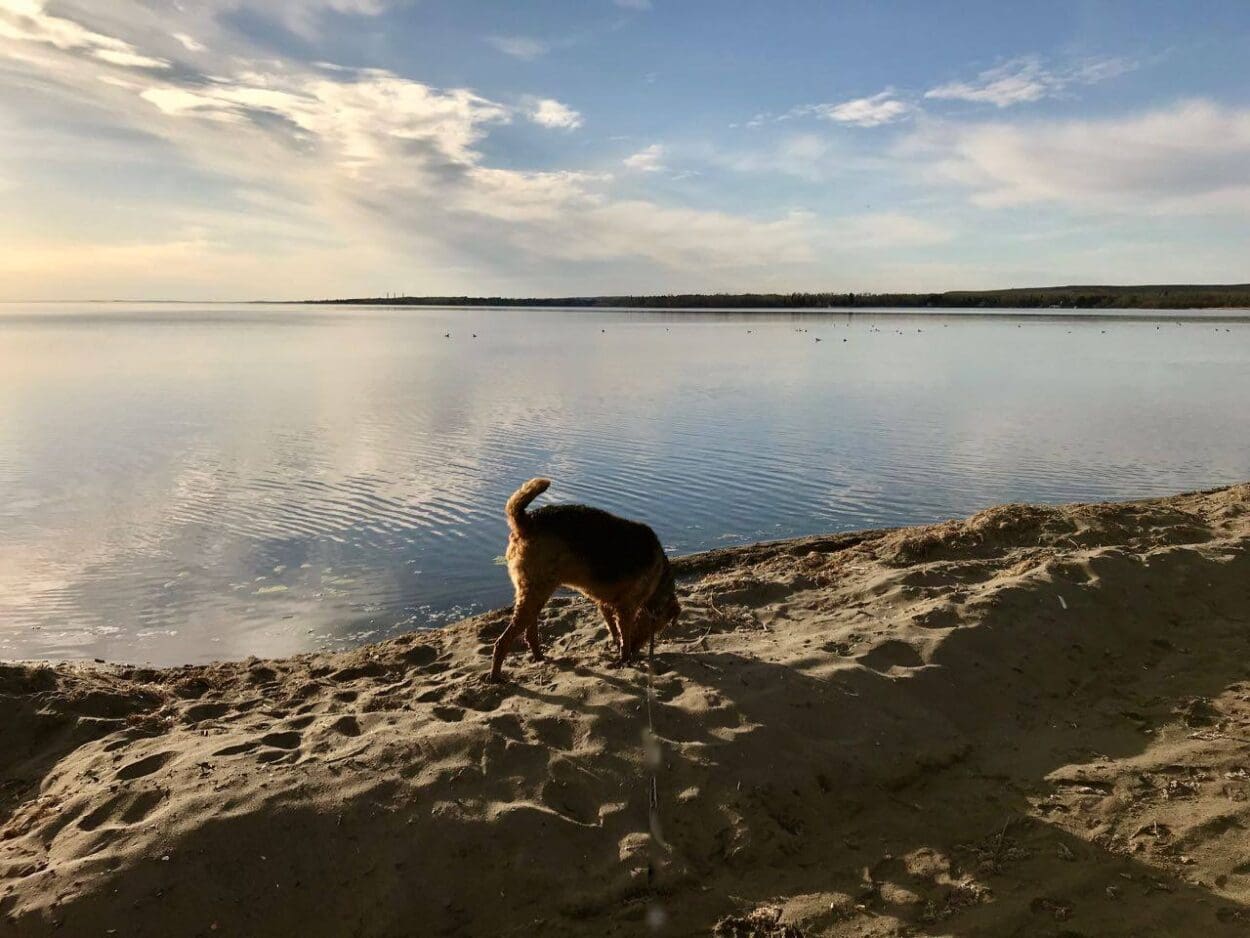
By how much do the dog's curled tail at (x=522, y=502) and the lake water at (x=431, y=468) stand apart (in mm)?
4454

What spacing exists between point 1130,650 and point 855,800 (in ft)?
13.5

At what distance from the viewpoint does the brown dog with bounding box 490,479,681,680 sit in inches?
254

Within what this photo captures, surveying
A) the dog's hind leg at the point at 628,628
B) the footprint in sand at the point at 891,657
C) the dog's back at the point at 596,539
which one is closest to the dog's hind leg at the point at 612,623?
the dog's hind leg at the point at 628,628

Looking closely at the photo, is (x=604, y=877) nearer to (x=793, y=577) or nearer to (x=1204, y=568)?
(x=793, y=577)

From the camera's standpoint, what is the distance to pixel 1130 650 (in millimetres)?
7098

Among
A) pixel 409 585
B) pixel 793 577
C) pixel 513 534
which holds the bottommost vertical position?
pixel 409 585

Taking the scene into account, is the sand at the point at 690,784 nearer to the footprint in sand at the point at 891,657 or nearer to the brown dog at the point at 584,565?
the footprint in sand at the point at 891,657

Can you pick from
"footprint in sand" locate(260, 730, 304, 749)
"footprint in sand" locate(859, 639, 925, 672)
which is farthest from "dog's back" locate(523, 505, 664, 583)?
"footprint in sand" locate(260, 730, 304, 749)

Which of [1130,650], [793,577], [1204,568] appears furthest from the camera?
[793,577]

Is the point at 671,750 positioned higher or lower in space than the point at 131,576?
higher

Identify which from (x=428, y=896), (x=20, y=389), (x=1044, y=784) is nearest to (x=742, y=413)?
(x=1044, y=784)

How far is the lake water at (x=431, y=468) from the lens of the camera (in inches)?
426

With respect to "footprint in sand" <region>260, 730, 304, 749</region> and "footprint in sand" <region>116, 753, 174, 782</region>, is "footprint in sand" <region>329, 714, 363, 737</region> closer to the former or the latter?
"footprint in sand" <region>260, 730, 304, 749</region>

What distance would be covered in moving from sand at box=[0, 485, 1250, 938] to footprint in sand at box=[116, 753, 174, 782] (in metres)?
0.04
